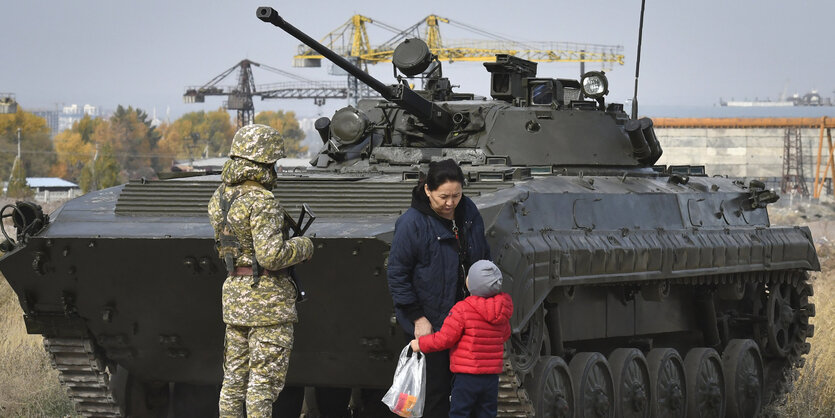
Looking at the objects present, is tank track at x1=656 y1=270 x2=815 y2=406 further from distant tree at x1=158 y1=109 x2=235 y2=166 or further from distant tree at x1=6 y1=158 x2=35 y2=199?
distant tree at x1=158 y1=109 x2=235 y2=166

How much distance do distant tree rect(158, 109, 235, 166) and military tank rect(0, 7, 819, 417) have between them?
102m

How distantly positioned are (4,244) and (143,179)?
52.3 inches

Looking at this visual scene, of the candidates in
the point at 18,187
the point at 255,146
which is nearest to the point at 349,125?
the point at 255,146

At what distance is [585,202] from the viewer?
12047mm

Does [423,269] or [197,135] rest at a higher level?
[423,269]

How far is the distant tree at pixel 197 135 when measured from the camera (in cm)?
12306

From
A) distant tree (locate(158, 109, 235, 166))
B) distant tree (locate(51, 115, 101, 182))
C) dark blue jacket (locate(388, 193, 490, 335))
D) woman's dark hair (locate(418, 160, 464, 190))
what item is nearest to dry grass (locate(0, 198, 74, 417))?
dark blue jacket (locate(388, 193, 490, 335))

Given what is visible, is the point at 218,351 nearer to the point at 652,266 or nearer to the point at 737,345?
the point at 652,266

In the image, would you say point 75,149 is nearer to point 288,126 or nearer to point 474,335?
point 288,126

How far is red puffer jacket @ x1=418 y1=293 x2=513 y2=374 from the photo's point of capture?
8.98 meters

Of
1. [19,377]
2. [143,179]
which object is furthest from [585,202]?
[19,377]

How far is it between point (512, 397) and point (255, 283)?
7.85 feet

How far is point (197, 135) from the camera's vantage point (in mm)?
121375

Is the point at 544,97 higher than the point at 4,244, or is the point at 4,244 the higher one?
the point at 544,97
